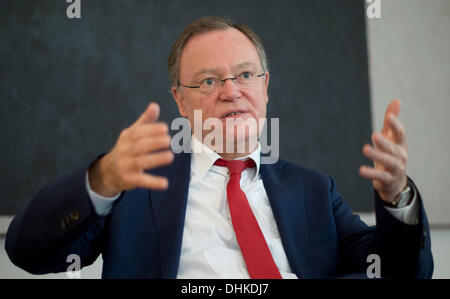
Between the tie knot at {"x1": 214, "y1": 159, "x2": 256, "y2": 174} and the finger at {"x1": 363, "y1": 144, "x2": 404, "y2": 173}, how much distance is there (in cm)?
61

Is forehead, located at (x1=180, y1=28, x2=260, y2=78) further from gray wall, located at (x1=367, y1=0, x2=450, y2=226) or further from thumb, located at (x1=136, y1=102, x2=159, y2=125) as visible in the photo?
gray wall, located at (x1=367, y1=0, x2=450, y2=226)

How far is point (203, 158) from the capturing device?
157 cm

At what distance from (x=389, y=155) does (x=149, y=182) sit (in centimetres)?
59

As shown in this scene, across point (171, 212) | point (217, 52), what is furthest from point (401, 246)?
point (217, 52)

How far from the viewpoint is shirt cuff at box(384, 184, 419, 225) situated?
111 cm

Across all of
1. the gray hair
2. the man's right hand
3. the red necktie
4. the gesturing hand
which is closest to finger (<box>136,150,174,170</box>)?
the man's right hand

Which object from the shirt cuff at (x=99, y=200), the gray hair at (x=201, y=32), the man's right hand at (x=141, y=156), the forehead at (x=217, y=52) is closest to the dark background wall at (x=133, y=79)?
the gray hair at (x=201, y=32)

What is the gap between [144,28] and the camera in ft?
7.47

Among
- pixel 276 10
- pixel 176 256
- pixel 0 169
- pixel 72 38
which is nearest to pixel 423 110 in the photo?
pixel 276 10

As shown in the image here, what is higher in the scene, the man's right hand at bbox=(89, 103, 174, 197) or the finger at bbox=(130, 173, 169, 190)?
the man's right hand at bbox=(89, 103, 174, 197)

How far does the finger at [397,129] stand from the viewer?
1.00 m

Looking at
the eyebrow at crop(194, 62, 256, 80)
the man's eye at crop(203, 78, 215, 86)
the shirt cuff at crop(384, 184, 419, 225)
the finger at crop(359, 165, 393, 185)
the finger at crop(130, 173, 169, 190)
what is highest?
the eyebrow at crop(194, 62, 256, 80)

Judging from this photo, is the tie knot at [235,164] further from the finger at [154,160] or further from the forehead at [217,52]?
the finger at [154,160]

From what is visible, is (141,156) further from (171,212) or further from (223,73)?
(223,73)
